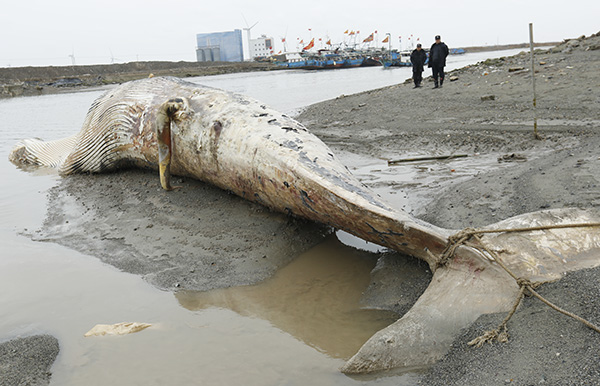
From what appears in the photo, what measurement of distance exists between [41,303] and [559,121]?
823 cm

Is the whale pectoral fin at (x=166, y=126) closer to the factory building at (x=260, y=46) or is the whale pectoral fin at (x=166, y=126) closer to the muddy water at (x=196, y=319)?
the muddy water at (x=196, y=319)

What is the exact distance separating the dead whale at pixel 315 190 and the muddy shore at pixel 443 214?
0.52 ft

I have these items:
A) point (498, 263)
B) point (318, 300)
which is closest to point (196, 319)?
point (318, 300)

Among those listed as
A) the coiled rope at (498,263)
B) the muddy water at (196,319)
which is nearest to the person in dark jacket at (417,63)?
the muddy water at (196,319)

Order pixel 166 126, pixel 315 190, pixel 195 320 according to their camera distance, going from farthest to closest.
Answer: pixel 166 126
pixel 315 190
pixel 195 320

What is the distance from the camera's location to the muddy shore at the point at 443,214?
96.2 inches

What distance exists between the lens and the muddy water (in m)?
2.83

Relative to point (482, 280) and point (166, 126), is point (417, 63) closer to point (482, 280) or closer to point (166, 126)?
point (166, 126)

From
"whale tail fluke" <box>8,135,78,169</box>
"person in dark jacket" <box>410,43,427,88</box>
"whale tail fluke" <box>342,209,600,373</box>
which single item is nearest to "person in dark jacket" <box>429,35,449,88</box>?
"person in dark jacket" <box>410,43,427,88</box>

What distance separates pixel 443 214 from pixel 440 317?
81.0 inches

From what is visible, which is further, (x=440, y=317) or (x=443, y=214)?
(x=443, y=214)

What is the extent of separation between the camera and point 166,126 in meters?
5.74

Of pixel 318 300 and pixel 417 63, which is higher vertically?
pixel 417 63

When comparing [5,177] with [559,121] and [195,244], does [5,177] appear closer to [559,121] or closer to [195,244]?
[195,244]
